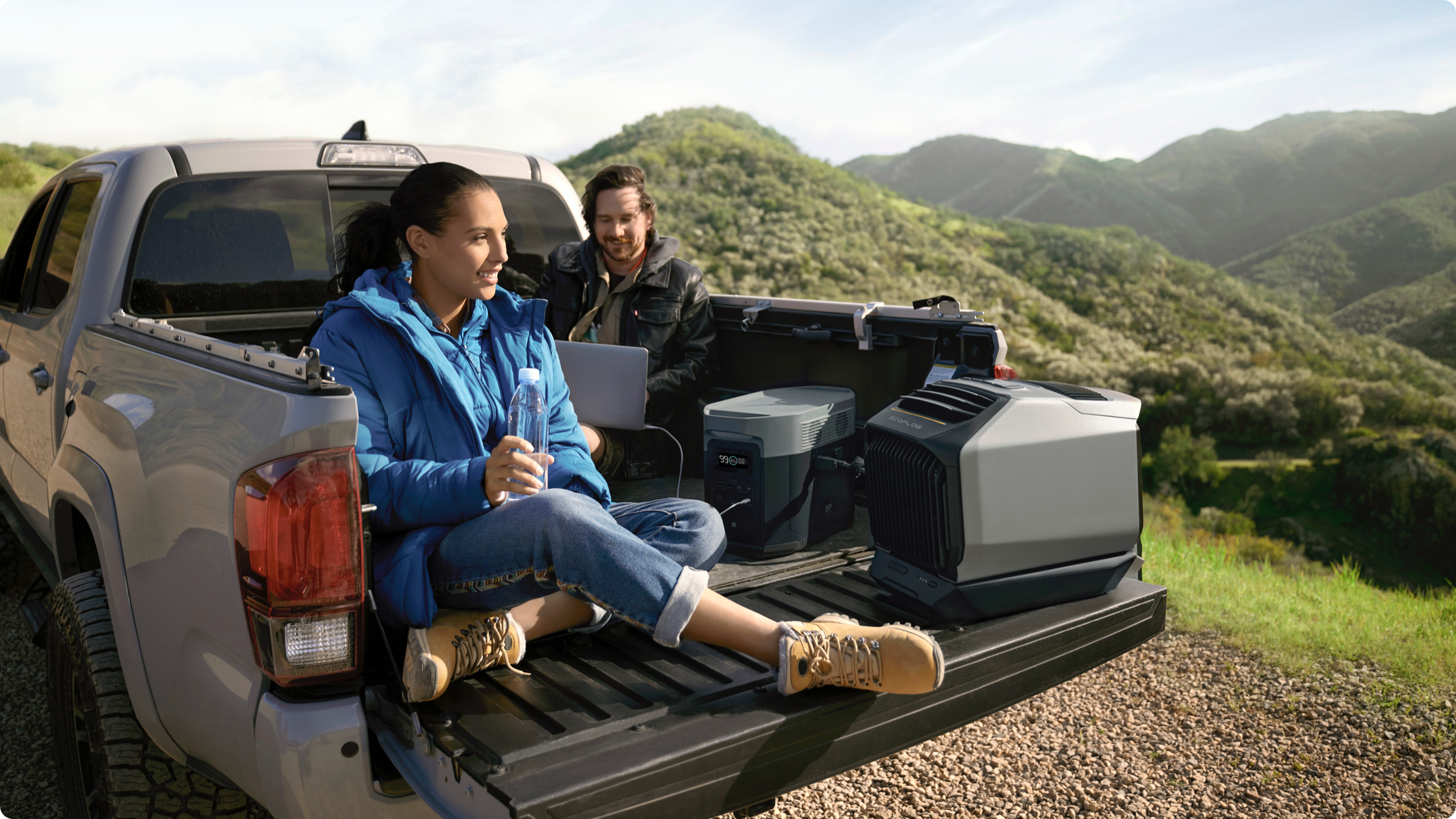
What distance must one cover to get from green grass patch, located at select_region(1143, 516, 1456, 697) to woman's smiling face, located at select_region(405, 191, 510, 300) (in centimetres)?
298

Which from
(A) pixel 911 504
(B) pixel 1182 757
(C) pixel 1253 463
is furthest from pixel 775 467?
(C) pixel 1253 463

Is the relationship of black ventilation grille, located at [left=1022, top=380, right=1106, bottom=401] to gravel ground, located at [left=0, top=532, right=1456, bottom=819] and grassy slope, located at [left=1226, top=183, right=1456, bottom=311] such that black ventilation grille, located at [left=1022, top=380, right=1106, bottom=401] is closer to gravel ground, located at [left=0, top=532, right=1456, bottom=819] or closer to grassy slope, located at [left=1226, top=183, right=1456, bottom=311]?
gravel ground, located at [left=0, top=532, right=1456, bottom=819]

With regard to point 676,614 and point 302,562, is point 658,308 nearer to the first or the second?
point 676,614

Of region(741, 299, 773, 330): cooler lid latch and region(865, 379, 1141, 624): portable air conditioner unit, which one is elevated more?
region(741, 299, 773, 330): cooler lid latch

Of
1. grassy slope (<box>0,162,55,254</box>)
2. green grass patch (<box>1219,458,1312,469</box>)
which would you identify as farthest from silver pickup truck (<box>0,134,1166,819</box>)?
green grass patch (<box>1219,458,1312,469</box>)

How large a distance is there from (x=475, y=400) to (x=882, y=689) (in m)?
1.11

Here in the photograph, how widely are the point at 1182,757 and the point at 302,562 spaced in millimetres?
3043

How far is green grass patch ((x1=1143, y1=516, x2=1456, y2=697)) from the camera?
400cm

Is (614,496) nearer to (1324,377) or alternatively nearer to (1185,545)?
(1185,545)

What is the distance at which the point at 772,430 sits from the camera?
120 inches

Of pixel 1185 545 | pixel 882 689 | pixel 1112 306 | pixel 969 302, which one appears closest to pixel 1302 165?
pixel 1112 306

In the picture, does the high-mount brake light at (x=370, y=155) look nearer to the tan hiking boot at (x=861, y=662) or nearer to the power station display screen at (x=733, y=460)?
the power station display screen at (x=733, y=460)

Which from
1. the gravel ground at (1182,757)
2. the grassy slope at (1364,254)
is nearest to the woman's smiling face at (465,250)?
the gravel ground at (1182,757)

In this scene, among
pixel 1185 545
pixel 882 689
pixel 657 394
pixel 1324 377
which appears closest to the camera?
pixel 882 689
